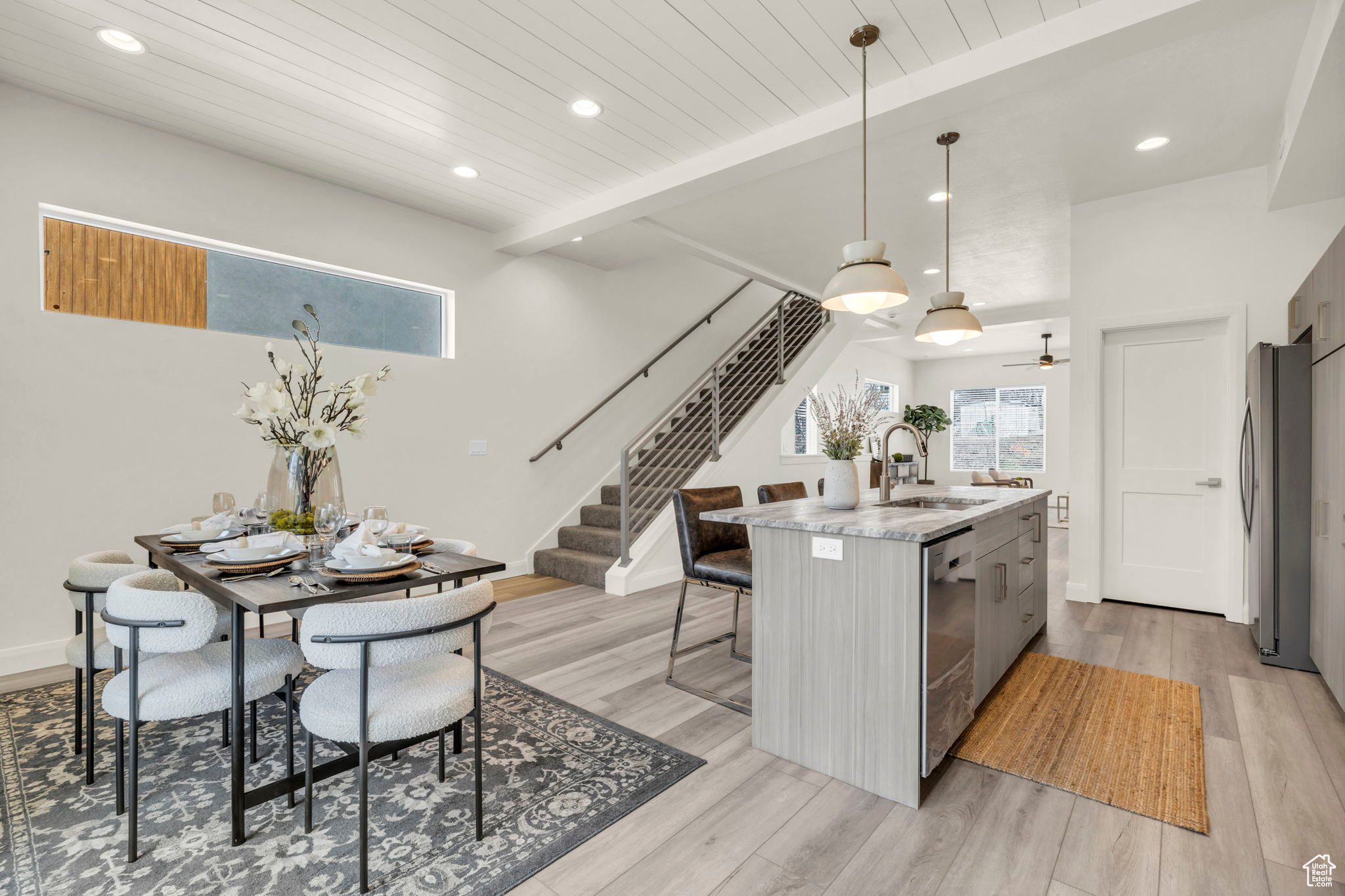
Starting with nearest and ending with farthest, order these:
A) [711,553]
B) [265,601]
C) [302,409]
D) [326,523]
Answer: [265,601] < [326,523] < [302,409] < [711,553]

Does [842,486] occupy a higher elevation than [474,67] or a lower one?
lower

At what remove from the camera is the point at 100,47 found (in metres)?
2.69

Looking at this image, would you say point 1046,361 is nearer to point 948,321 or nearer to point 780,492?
point 948,321

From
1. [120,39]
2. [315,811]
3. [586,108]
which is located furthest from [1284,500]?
[120,39]

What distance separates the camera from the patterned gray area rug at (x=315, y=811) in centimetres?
160

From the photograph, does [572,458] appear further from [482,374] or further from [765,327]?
[765,327]

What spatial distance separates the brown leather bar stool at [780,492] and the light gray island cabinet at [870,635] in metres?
0.84

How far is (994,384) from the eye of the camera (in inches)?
463

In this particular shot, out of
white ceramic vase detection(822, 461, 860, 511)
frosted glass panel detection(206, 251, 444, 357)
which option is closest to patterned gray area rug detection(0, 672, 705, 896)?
white ceramic vase detection(822, 461, 860, 511)

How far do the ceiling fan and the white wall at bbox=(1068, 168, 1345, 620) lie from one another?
18.9 feet

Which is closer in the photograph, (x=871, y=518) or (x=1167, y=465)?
(x=871, y=518)

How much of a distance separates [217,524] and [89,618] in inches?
20.6

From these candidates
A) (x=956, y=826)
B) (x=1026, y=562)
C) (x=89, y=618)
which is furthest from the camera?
(x=1026, y=562)

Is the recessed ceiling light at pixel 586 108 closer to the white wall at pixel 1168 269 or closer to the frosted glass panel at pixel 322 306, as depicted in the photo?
the frosted glass panel at pixel 322 306
